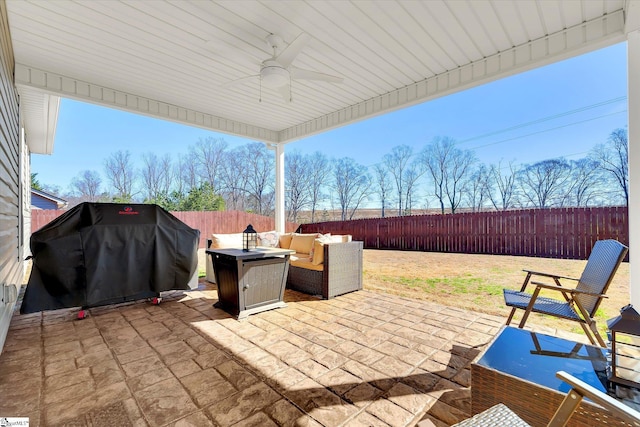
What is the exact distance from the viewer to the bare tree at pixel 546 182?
11016 millimetres

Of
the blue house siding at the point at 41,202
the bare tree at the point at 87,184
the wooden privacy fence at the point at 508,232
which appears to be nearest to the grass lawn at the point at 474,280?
the wooden privacy fence at the point at 508,232

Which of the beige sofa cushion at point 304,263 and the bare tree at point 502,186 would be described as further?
the bare tree at point 502,186

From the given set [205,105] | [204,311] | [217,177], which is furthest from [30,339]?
[217,177]

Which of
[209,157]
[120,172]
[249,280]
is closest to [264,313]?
[249,280]

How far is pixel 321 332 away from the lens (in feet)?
9.74

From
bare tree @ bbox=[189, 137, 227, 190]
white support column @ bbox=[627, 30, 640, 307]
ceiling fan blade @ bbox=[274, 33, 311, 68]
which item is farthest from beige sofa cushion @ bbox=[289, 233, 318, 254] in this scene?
bare tree @ bbox=[189, 137, 227, 190]

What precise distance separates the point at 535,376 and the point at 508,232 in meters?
7.36

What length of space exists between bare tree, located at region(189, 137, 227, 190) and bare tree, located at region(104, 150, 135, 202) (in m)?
3.13

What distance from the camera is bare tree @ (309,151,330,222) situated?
16.5 meters

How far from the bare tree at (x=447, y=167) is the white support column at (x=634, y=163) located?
10.9m

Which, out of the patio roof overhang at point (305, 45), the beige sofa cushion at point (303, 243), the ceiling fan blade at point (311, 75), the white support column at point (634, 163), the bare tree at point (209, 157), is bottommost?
the beige sofa cushion at point (303, 243)

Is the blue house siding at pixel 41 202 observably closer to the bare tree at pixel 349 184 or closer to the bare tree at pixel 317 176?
the bare tree at pixel 317 176

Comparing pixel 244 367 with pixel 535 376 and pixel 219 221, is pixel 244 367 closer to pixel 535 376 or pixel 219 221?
pixel 535 376

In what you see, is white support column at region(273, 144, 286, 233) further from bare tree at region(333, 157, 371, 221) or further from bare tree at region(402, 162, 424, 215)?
bare tree at region(333, 157, 371, 221)
